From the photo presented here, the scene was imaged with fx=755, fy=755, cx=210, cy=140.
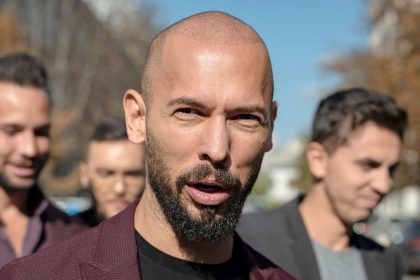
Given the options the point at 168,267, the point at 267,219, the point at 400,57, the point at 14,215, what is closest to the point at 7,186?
the point at 14,215

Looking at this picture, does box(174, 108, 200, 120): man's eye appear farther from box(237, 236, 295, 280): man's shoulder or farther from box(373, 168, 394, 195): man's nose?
box(373, 168, 394, 195): man's nose

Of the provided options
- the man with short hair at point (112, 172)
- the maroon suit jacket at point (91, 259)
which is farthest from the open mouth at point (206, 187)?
the man with short hair at point (112, 172)

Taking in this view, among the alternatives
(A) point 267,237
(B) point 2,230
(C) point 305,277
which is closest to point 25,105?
(B) point 2,230

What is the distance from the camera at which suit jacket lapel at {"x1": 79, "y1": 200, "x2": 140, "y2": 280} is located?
2254 mm

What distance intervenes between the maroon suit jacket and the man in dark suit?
4.31 feet

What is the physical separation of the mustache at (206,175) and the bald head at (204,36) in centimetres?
30

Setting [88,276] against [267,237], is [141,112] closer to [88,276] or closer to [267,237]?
[88,276]

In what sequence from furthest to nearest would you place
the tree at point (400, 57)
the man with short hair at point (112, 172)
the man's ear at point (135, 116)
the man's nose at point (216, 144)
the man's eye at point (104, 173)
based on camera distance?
the tree at point (400, 57) → the man's eye at point (104, 173) → the man with short hair at point (112, 172) → the man's ear at point (135, 116) → the man's nose at point (216, 144)

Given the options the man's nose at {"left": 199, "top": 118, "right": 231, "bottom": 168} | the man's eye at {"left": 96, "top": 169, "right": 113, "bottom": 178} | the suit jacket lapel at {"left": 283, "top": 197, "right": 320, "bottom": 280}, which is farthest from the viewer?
the man's eye at {"left": 96, "top": 169, "right": 113, "bottom": 178}

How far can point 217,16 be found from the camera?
246 centimetres

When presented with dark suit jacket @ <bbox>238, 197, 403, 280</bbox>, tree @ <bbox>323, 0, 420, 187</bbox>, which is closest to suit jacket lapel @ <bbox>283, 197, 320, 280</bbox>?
dark suit jacket @ <bbox>238, 197, 403, 280</bbox>

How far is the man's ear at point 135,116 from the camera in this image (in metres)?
2.43

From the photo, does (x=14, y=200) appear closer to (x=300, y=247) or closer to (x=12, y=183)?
(x=12, y=183)

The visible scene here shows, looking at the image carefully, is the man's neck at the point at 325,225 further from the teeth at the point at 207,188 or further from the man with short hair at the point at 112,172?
the teeth at the point at 207,188
